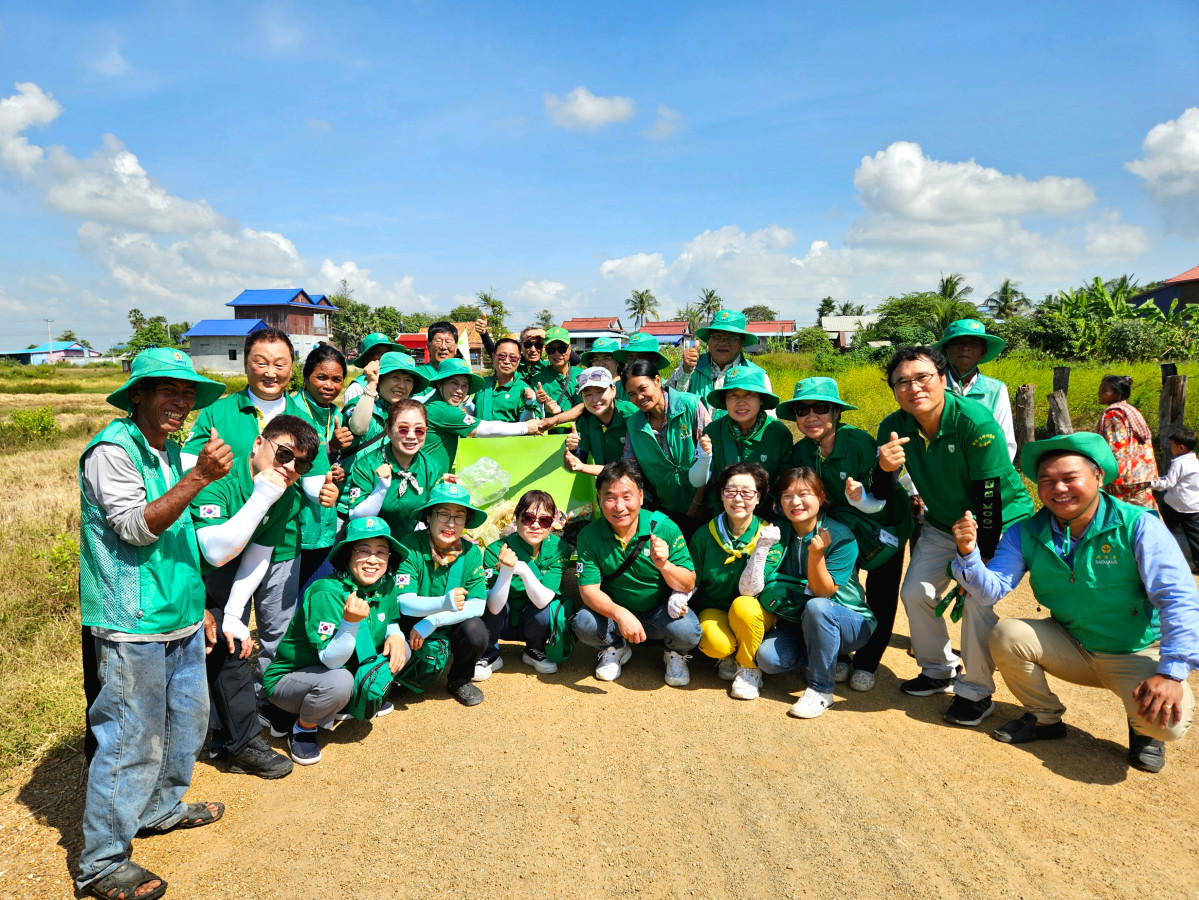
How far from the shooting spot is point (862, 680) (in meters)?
4.65

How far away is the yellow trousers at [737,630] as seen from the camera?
450 centimetres

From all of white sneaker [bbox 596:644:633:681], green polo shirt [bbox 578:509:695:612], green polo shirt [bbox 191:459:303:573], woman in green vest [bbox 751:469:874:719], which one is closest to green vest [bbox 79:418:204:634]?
green polo shirt [bbox 191:459:303:573]

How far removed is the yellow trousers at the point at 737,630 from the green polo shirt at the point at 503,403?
2.79 metres

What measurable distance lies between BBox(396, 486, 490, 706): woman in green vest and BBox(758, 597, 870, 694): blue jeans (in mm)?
1819

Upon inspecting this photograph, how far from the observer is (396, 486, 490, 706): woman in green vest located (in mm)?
4320

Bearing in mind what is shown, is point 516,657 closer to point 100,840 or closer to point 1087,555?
point 100,840

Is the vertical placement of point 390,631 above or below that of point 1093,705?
above

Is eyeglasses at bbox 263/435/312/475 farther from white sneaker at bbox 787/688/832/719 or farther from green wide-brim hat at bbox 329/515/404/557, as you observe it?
white sneaker at bbox 787/688/832/719

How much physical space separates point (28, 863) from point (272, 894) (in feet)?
3.89

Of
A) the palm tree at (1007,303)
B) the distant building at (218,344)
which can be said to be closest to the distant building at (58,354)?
the distant building at (218,344)

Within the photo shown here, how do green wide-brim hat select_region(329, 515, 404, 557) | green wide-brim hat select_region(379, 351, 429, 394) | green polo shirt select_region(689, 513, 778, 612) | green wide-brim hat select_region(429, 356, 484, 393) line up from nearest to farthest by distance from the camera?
green wide-brim hat select_region(329, 515, 404, 557)
green polo shirt select_region(689, 513, 778, 612)
green wide-brim hat select_region(379, 351, 429, 394)
green wide-brim hat select_region(429, 356, 484, 393)

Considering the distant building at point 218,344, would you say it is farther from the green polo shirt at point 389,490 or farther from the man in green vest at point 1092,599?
the man in green vest at point 1092,599

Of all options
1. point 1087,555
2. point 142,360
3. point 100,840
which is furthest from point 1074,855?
point 142,360

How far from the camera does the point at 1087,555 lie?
12.0 feet
